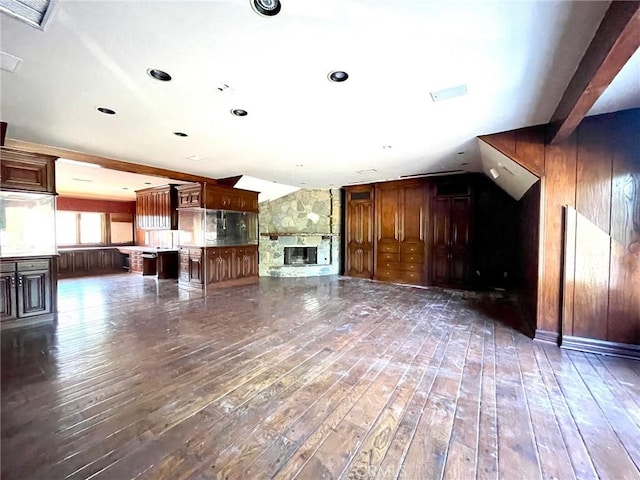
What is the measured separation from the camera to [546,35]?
A: 5.65 ft

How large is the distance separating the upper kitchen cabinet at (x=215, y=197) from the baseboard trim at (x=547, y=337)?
19.6 ft

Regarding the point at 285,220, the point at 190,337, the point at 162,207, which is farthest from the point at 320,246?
the point at 190,337

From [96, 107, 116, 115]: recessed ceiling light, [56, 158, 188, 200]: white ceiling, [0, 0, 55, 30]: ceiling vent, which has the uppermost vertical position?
[56, 158, 188, 200]: white ceiling

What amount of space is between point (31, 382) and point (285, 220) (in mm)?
6199

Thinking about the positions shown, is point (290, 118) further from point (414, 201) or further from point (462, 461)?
point (414, 201)

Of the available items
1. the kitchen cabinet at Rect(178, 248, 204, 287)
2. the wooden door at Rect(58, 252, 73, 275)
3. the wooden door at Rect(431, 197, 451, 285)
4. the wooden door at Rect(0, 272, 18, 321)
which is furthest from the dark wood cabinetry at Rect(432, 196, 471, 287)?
the wooden door at Rect(58, 252, 73, 275)

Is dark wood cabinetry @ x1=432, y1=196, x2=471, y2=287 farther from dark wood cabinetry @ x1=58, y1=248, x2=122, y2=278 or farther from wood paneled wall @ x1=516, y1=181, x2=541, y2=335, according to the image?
dark wood cabinetry @ x1=58, y1=248, x2=122, y2=278

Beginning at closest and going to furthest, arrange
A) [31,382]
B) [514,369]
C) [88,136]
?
[31,382]
[514,369]
[88,136]

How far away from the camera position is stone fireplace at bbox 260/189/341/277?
7902 millimetres

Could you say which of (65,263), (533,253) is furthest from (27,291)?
(533,253)

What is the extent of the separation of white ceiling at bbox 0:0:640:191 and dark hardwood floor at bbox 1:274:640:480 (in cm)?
244

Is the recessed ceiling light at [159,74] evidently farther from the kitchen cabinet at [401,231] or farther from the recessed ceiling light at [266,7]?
the kitchen cabinet at [401,231]

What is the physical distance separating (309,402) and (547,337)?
294 cm

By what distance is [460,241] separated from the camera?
20.4 ft
